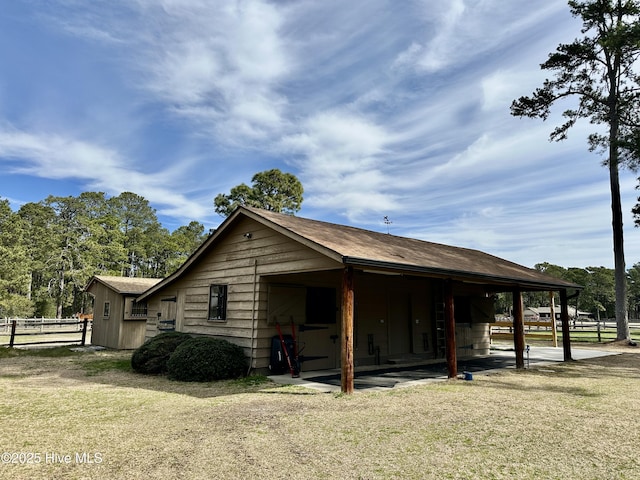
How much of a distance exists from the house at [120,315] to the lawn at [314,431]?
9545 millimetres

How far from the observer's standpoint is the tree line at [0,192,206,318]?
35.1m

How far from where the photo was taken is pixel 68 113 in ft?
48.2

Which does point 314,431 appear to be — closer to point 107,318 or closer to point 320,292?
point 320,292

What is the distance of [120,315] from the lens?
18625 mm

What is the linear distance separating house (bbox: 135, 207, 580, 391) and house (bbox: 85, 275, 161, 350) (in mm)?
3950

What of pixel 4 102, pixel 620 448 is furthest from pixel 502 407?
pixel 4 102

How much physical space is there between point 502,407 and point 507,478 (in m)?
3.35

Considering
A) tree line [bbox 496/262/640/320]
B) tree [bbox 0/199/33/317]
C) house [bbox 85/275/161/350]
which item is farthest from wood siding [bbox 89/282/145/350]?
tree line [bbox 496/262/640/320]

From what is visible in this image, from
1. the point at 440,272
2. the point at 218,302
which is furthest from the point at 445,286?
the point at 218,302

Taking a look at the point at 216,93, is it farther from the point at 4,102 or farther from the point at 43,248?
the point at 43,248

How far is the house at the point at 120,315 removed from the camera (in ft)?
60.7

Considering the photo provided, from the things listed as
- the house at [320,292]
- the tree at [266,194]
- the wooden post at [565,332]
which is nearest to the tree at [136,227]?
the tree at [266,194]

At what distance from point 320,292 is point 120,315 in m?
11.8

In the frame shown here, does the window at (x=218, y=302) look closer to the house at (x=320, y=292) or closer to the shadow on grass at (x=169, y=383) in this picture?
the house at (x=320, y=292)
